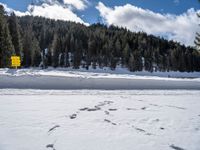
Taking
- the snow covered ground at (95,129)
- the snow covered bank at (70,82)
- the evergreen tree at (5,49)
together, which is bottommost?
the snow covered ground at (95,129)

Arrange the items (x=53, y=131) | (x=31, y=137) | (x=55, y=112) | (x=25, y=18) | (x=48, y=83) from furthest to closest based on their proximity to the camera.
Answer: (x=25, y=18) < (x=48, y=83) < (x=55, y=112) < (x=53, y=131) < (x=31, y=137)

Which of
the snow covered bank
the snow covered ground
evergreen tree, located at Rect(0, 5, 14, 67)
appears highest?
evergreen tree, located at Rect(0, 5, 14, 67)

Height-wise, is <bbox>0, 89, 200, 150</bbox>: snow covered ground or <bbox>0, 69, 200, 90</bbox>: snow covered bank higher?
<bbox>0, 69, 200, 90</bbox>: snow covered bank

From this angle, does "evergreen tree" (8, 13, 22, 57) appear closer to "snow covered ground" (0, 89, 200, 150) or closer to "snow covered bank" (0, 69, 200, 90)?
"snow covered bank" (0, 69, 200, 90)

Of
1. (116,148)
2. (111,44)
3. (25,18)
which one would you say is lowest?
(116,148)

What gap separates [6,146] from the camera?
5438mm

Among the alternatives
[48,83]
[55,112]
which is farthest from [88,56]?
[55,112]

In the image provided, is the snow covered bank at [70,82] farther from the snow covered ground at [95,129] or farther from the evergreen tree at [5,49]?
the evergreen tree at [5,49]

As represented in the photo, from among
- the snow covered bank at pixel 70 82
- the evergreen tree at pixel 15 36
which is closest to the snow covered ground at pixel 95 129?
the snow covered bank at pixel 70 82

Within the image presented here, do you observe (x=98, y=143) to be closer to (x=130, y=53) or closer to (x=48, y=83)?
(x=48, y=83)

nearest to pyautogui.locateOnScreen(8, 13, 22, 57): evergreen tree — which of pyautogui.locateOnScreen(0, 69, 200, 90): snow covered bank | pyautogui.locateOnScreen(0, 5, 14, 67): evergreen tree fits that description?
pyautogui.locateOnScreen(0, 5, 14, 67): evergreen tree

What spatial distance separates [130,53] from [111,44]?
8.40 m

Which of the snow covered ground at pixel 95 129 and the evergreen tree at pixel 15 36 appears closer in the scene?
the snow covered ground at pixel 95 129

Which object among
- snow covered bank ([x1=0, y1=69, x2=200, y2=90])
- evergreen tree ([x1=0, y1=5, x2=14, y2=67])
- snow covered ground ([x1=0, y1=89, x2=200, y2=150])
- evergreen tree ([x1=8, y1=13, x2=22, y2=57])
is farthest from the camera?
evergreen tree ([x1=8, y1=13, x2=22, y2=57])
